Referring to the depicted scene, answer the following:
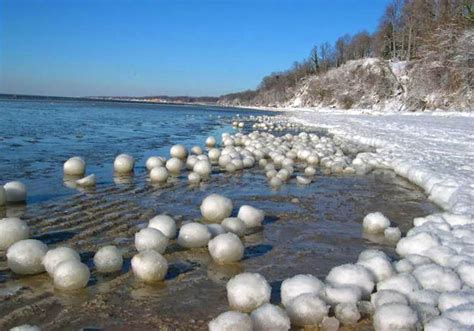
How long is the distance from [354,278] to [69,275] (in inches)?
93.1

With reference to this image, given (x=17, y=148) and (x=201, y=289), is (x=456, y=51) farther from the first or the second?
(x=201, y=289)

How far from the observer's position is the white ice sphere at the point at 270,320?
3.01m

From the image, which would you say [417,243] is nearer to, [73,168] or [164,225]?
[164,225]

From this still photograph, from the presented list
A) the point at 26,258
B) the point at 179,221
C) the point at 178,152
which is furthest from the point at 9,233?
the point at 178,152

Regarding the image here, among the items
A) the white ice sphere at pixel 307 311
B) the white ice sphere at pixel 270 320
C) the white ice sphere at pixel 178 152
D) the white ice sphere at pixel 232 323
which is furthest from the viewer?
the white ice sphere at pixel 178 152

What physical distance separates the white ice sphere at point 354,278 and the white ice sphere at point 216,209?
217cm

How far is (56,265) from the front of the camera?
374 cm

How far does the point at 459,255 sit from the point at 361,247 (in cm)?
112

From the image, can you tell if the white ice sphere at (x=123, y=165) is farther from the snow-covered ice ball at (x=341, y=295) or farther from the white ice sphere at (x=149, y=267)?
the snow-covered ice ball at (x=341, y=295)

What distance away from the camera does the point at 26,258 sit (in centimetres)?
390

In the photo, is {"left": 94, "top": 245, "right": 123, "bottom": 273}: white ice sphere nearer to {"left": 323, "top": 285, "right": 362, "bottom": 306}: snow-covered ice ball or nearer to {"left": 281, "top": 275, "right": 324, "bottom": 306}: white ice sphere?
{"left": 281, "top": 275, "right": 324, "bottom": 306}: white ice sphere

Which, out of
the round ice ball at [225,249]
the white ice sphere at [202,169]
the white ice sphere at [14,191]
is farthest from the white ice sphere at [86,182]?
the round ice ball at [225,249]

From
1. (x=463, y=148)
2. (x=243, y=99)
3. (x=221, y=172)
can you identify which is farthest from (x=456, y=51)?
(x=243, y=99)

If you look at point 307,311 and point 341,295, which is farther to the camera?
point 341,295
